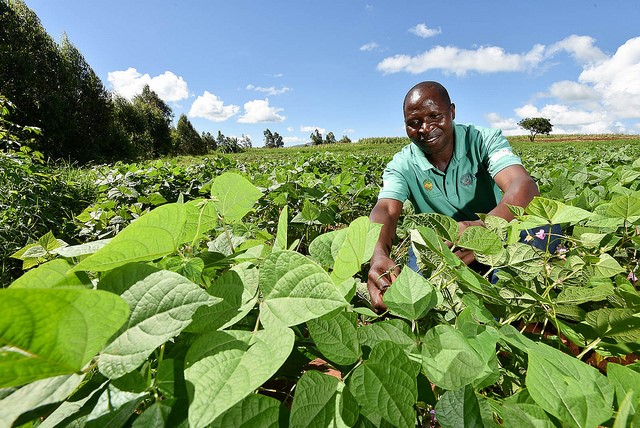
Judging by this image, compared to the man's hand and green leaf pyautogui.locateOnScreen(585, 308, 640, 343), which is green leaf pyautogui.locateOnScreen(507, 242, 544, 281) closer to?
green leaf pyautogui.locateOnScreen(585, 308, 640, 343)

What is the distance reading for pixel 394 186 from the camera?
2459mm

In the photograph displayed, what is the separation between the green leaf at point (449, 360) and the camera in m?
0.38

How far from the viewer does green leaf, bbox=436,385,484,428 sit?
385 millimetres

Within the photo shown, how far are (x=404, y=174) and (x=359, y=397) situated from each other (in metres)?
2.34

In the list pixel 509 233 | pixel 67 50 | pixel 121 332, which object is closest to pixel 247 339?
pixel 121 332

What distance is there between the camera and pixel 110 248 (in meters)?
0.33

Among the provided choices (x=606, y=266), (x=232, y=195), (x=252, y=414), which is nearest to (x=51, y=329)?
(x=252, y=414)

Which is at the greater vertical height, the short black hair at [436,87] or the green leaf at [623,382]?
the short black hair at [436,87]

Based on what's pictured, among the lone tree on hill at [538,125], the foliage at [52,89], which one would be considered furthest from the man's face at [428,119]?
the lone tree on hill at [538,125]

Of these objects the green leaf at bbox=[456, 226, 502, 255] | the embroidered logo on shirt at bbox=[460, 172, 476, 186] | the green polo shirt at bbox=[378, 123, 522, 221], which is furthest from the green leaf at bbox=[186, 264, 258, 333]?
the embroidered logo on shirt at bbox=[460, 172, 476, 186]

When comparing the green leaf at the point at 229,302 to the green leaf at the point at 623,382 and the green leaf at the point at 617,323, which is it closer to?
the green leaf at the point at 623,382

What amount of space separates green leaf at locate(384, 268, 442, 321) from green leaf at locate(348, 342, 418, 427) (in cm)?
9

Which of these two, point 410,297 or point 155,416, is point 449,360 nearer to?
point 410,297

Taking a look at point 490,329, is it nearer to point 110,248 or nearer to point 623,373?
point 623,373
